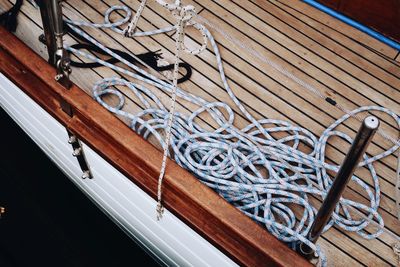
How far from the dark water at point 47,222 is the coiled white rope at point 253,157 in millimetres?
938

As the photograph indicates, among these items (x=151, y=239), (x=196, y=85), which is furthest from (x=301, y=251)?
(x=196, y=85)

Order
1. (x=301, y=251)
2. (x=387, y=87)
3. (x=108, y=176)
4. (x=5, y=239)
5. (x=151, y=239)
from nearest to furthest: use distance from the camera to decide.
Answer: (x=301, y=251) → (x=108, y=176) → (x=151, y=239) → (x=387, y=87) → (x=5, y=239)

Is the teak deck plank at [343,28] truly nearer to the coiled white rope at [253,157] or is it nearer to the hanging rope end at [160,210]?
the coiled white rope at [253,157]

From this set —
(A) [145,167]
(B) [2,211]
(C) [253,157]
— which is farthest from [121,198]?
(B) [2,211]

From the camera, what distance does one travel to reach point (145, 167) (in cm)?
143

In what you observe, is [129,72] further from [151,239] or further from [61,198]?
[61,198]

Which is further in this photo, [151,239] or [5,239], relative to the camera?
[5,239]

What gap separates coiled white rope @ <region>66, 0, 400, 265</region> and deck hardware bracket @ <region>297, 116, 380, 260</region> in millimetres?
233

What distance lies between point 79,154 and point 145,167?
40cm

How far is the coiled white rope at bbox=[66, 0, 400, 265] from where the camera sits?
1597 mm

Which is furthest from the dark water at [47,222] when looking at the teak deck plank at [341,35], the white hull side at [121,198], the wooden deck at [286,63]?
the teak deck plank at [341,35]

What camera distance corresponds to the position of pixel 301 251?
1339mm

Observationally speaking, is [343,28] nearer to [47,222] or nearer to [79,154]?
[79,154]

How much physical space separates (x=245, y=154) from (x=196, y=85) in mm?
404
